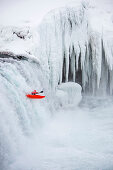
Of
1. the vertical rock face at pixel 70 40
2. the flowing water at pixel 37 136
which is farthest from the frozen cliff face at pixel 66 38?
the flowing water at pixel 37 136

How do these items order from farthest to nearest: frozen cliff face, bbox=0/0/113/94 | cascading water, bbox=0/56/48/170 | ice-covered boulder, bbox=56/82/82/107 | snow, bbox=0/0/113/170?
ice-covered boulder, bbox=56/82/82/107, frozen cliff face, bbox=0/0/113/94, snow, bbox=0/0/113/170, cascading water, bbox=0/56/48/170

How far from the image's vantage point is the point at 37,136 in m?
2.94

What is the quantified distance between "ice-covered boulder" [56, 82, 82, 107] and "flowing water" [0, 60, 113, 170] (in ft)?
3.01

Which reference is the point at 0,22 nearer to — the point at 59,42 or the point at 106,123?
the point at 59,42

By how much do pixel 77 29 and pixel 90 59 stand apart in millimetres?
1099

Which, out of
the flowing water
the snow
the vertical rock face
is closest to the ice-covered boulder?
the snow

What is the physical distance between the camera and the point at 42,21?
4645 millimetres

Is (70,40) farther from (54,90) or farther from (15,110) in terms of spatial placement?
(15,110)

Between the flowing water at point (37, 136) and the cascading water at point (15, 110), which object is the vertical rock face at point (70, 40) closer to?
the flowing water at point (37, 136)

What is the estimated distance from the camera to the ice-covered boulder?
15.8 ft

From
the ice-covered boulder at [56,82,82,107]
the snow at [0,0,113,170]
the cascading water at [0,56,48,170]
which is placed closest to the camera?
the cascading water at [0,56,48,170]

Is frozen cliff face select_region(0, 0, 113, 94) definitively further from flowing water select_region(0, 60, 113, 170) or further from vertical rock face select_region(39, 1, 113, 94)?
flowing water select_region(0, 60, 113, 170)

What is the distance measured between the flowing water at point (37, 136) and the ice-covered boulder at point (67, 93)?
92 cm

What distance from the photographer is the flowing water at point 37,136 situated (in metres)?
2.10
